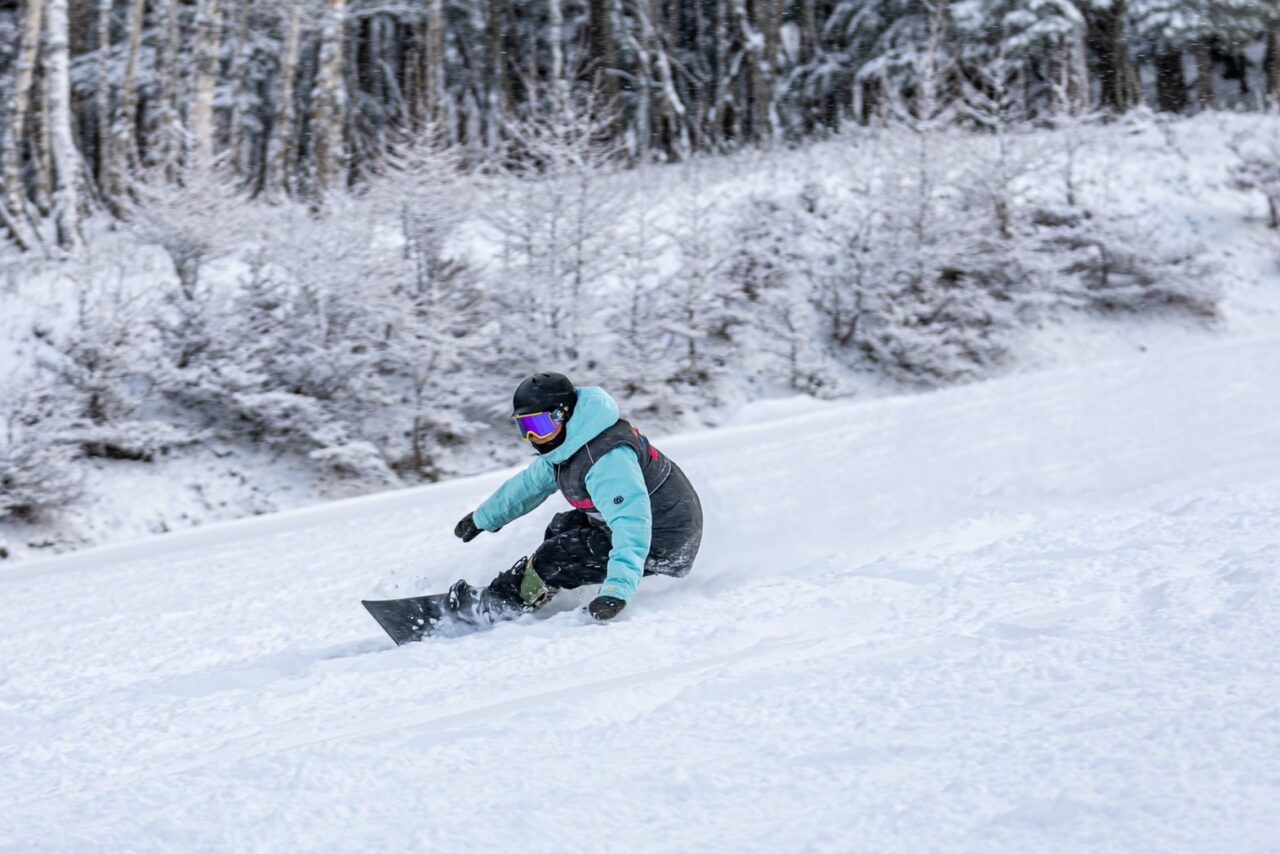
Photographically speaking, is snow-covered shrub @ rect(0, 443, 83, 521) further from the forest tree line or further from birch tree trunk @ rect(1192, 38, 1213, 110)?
birch tree trunk @ rect(1192, 38, 1213, 110)

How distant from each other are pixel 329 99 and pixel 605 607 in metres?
12.1

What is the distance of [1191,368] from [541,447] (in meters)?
7.08

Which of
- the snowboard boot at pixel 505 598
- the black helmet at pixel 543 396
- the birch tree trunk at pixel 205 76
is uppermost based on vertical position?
the birch tree trunk at pixel 205 76

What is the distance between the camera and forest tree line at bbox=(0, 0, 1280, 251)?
49.8 ft

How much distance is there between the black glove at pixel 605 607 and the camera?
12.2 ft

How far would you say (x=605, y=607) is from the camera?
3734 millimetres

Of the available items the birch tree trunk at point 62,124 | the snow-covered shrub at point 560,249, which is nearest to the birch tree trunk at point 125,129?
the birch tree trunk at point 62,124

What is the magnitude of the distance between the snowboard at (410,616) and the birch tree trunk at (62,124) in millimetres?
9678

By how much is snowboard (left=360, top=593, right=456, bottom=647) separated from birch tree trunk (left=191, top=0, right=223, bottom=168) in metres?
9.43

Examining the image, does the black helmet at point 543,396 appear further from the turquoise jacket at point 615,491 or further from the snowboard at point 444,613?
the snowboard at point 444,613

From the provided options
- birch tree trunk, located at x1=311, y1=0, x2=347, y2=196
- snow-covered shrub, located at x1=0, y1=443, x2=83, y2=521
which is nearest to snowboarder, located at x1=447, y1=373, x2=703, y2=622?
snow-covered shrub, located at x1=0, y1=443, x2=83, y2=521

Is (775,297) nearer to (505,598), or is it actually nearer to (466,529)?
(466,529)

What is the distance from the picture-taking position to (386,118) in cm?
2669

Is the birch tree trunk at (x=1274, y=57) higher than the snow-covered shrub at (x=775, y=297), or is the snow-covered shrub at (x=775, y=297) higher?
the birch tree trunk at (x=1274, y=57)
